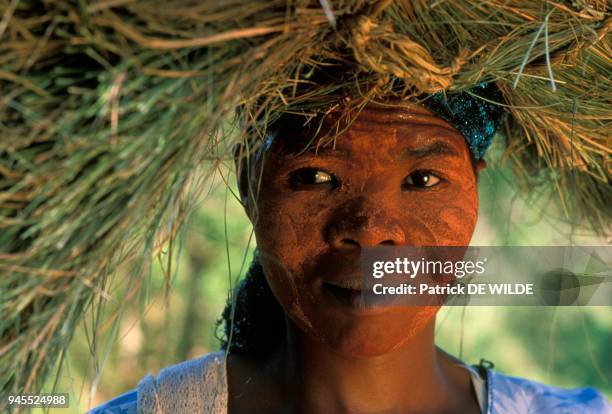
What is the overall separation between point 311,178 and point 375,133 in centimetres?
14

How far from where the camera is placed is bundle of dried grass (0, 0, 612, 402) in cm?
114

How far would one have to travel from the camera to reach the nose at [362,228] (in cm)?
152

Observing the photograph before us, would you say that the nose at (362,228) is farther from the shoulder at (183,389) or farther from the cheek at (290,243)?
the shoulder at (183,389)

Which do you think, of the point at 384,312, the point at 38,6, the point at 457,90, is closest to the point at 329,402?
the point at 384,312

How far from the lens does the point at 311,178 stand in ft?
5.34

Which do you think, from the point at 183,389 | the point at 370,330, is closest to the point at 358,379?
the point at 370,330

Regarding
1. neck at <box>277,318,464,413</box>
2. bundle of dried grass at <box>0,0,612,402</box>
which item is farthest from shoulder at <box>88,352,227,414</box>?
bundle of dried grass at <box>0,0,612,402</box>

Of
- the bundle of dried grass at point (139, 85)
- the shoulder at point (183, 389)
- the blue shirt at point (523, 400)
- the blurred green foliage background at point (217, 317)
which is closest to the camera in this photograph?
the bundle of dried grass at point (139, 85)

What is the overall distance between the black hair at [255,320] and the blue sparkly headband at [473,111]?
1.66ft

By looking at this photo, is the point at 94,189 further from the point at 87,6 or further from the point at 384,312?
the point at 384,312

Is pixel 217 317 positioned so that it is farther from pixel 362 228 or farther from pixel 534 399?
pixel 362 228

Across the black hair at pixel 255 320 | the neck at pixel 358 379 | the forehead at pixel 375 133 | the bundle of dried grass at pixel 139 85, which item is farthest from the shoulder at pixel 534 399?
the bundle of dried grass at pixel 139 85

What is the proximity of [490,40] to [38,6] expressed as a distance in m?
0.64

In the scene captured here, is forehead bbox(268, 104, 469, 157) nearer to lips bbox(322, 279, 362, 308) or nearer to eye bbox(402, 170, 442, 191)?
eye bbox(402, 170, 442, 191)
